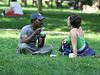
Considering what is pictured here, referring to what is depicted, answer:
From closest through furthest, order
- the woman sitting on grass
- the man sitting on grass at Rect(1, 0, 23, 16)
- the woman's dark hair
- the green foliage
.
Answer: the green foliage
the woman sitting on grass
the woman's dark hair
the man sitting on grass at Rect(1, 0, 23, 16)

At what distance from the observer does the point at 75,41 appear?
722cm

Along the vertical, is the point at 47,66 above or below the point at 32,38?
below

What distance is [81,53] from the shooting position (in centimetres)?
757

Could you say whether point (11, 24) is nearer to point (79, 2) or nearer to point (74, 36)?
point (74, 36)

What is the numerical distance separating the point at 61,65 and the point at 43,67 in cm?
44

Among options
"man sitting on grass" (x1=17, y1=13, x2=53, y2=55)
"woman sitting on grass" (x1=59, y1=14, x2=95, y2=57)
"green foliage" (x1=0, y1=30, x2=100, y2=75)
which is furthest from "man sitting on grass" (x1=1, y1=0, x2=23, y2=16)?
"green foliage" (x1=0, y1=30, x2=100, y2=75)

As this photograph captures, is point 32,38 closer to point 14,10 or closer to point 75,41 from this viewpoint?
point 75,41

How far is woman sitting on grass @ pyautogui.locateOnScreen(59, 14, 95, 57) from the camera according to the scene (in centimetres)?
724

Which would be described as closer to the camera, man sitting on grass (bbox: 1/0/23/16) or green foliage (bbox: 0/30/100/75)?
green foliage (bbox: 0/30/100/75)

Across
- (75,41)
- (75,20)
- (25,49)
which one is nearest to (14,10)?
(25,49)

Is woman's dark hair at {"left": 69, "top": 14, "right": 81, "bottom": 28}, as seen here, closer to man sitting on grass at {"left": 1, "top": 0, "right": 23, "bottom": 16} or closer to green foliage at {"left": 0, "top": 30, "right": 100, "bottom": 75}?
green foliage at {"left": 0, "top": 30, "right": 100, "bottom": 75}

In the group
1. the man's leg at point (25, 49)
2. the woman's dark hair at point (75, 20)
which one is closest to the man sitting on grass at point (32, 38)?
the man's leg at point (25, 49)

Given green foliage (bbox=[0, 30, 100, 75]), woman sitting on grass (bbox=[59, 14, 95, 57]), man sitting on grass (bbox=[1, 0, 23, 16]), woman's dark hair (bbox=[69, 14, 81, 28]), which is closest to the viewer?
green foliage (bbox=[0, 30, 100, 75])

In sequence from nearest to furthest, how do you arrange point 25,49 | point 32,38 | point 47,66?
point 47,66, point 32,38, point 25,49
